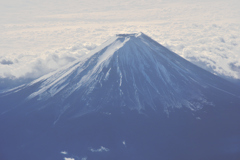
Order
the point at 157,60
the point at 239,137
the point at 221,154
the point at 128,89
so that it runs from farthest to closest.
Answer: the point at 157,60
the point at 128,89
the point at 239,137
the point at 221,154

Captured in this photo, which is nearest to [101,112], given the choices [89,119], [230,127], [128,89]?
[89,119]

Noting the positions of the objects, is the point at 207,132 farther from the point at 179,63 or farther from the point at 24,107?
the point at 24,107

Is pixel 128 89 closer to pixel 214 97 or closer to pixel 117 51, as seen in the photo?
pixel 117 51

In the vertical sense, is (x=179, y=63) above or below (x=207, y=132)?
above

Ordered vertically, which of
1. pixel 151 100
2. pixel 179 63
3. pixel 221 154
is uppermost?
pixel 179 63

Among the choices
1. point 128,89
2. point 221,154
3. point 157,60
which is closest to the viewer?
point 221,154

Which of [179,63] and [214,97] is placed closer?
[214,97]
